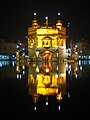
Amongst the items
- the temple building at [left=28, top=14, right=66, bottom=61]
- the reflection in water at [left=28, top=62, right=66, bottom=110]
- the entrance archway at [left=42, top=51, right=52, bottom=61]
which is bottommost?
the reflection in water at [left=28, top=62, right=66, bottom=110]

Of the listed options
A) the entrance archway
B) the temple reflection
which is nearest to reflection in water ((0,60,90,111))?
the temple reflection

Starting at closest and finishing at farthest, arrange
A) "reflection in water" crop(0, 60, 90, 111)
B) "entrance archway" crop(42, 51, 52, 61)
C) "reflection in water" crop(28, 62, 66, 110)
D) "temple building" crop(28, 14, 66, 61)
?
"reflection in water" crop(0, 60, 90, 111) < "reflection in water" crop(28, 62, 66, 110) < "entrance archway" crop(42, 51, 52, 61) < "temple building" crop(28, 14, 66, 61)

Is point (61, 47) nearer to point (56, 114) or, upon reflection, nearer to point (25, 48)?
point (25, 48)

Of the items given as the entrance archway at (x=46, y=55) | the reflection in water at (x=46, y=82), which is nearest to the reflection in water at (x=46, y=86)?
the reflection in water at (x=46, y=82)

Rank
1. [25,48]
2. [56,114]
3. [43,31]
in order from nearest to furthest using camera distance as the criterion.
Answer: [56,114] → [43,31] → [25,48]

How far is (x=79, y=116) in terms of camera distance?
5043 mm

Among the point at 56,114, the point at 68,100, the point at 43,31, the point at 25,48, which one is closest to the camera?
the point at 56,114

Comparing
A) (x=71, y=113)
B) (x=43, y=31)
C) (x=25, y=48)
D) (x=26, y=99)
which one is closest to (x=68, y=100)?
(x=26, y=99)

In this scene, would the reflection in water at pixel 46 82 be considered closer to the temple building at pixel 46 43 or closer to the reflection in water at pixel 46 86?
the reflection in water at pixel 46 86

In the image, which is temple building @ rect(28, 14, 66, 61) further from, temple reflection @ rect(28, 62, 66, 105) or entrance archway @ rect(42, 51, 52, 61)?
temple reflection @ rect(28, 62, 66, 105)

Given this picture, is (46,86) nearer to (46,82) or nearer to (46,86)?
(46,86)

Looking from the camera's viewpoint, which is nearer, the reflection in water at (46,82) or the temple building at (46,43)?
the reflection in water at (46,82)

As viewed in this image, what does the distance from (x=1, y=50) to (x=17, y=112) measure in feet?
185

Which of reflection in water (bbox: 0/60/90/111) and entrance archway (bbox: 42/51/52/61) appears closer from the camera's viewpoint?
reflection in water (bbox: 0/60/90/111)
